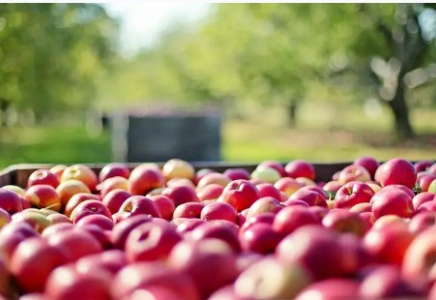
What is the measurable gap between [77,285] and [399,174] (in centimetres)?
216

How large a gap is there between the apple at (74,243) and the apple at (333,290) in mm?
695

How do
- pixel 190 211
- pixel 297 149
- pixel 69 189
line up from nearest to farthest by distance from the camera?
pixel 190 211 → pixel 69 189 → pixel 297 149

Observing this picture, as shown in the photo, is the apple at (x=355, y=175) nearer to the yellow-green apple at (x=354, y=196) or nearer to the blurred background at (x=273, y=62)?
the yellow-green apple at (x=354, y=196)

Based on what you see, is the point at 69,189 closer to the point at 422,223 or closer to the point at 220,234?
the point at 220,234

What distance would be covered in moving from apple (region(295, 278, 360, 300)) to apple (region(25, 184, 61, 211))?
2.03 m

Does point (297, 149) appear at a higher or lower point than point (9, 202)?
lower

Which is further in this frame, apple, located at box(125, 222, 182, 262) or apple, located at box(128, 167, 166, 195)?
apple, located at box(128, 167, 166, 195)

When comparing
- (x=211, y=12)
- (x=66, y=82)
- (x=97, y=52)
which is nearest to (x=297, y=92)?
(x=211, y=12)

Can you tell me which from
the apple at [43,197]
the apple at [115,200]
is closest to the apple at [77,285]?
the apple at [115,200]

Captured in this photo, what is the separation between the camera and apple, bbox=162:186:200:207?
305cm

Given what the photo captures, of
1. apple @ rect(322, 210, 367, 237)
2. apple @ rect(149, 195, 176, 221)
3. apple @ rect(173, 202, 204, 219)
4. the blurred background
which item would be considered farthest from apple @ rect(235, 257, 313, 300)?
the blurred background

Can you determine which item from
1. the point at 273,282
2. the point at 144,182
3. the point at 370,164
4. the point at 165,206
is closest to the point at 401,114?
the point at 370,164

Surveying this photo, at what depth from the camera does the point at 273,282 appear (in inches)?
54.1

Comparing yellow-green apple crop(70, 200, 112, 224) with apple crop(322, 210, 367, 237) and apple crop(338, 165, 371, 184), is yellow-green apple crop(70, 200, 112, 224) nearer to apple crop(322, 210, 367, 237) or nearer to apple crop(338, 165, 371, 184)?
apple crop(322, 210, 367, 237)
